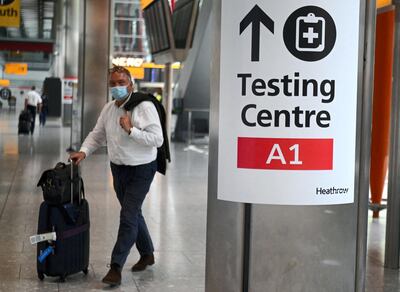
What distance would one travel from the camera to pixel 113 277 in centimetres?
602

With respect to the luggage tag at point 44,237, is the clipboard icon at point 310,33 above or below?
above

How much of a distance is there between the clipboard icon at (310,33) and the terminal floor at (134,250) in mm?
3054

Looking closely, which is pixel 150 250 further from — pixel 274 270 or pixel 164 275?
pixel 274 270

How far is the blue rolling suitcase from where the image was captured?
6.21 m

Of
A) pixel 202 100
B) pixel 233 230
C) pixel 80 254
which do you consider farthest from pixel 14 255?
pixel 202 100

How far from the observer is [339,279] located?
3.71m

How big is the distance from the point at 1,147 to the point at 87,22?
408cm

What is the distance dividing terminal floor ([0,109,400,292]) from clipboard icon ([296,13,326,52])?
120 inches

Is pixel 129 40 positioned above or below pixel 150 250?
above

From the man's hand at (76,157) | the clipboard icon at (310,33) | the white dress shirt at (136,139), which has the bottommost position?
the man's hand at (76,157)

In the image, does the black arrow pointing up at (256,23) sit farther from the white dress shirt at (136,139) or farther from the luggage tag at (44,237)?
the luggage tag at (44,237)

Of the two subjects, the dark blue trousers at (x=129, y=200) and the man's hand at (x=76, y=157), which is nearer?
the dark blue trousers at (x=129, y=200)

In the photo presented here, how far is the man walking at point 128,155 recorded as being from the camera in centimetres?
610

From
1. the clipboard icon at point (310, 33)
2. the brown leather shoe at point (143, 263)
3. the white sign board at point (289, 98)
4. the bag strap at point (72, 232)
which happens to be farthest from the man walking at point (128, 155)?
the clipboard icon at point (310, 33)
